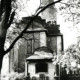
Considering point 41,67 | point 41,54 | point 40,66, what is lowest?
point 41,67

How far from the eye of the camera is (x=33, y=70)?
32938 mm

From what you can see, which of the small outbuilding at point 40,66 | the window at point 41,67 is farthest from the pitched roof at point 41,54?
the window at point 41,67

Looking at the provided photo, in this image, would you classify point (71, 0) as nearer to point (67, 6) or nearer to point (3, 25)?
point (67, 6)

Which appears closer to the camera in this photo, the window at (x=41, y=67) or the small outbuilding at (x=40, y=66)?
the small outbuilding at (x=40, y=66)

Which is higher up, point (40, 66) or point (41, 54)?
point (41, 54)

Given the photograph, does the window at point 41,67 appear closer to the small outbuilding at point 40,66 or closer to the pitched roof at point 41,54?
the small outbuilding at point 40,66

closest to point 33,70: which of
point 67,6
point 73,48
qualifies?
point 73,48

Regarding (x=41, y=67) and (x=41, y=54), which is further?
(x=41, y=54)

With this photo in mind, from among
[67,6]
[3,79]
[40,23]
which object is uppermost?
[40,23]

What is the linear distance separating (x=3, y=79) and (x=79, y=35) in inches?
676

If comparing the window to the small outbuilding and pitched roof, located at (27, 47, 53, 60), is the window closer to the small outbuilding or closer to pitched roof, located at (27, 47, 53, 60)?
the small outbuilding

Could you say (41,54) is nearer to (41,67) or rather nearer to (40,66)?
(40,66)

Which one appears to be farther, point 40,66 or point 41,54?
point 41,54

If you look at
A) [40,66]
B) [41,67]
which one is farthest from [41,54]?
[41,67]
